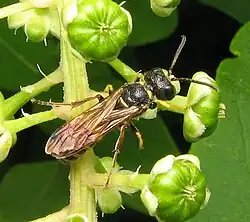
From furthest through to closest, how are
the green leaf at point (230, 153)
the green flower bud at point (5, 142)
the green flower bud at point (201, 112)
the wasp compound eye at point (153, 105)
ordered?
the green leaf at point (230, 153), the wasp compound eye at point (153, 105), the green flower bud at point (201, 112), the green flower bud at point (5, 142)

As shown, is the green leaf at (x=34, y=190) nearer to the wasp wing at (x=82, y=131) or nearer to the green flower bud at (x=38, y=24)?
the wasp wing at (x=82, y=131)

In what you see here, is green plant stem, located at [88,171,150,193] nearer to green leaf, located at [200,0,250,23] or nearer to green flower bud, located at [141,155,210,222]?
green flower bud, located at [141,155,210,222]

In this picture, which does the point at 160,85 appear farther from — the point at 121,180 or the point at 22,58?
the point at 22,58

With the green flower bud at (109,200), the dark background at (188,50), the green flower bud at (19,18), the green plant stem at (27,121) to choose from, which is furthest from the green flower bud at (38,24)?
the dark background at (188,50)

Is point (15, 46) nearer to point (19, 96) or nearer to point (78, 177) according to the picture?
point (19, 96)

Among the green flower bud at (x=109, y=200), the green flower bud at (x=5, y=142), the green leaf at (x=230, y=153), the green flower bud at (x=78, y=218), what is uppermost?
the green flower bud at (x=5, y=142)

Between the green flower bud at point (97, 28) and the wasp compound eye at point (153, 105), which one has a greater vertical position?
the green flower bud at point (97, 28)

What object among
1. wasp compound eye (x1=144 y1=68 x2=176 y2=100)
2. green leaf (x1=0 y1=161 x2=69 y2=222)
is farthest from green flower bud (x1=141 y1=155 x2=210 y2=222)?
green leaf (x1=0 y1=161 x2=69 y2=222)

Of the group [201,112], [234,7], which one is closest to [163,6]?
[201,112]
